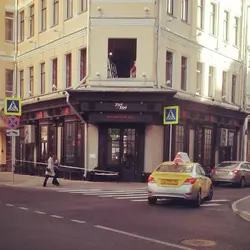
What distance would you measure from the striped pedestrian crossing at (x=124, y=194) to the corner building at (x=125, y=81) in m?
4.13

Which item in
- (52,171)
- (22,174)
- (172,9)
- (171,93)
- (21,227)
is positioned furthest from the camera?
(22,174)

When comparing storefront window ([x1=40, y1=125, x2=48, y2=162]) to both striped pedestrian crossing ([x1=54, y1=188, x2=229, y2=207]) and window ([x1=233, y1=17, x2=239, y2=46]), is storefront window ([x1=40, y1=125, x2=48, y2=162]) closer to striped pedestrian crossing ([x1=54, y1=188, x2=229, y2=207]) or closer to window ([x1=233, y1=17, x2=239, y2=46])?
striped pedestrian crossing ([x1=54, y1=188, x2=229, y2=207])

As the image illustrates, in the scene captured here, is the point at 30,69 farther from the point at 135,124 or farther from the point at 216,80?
the point at 216,80

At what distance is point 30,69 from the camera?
101 ft

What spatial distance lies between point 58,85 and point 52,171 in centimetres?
701

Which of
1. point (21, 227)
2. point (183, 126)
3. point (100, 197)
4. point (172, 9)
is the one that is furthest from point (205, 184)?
point (172, 9)

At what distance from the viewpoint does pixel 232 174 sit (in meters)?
23.5

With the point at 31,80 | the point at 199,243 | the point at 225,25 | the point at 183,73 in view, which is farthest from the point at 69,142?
the point at 199,243

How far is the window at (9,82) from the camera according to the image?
32.3m

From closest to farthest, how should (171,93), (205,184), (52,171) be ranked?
(205,184) → (52,171) → (171,93)

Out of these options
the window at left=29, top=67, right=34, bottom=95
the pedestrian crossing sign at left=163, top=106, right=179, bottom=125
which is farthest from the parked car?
the window at left=29, top=67, right=34, bottom=95

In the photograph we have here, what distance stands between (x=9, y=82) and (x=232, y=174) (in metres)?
17.5

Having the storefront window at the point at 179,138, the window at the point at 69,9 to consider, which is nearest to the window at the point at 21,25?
the window at the point at 69,9

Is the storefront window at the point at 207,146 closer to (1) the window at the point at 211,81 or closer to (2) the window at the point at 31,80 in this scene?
(1) the window at the point at 211,81
